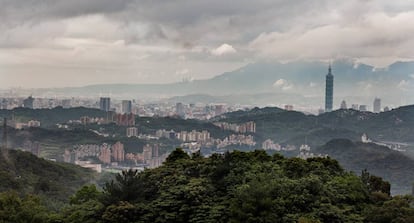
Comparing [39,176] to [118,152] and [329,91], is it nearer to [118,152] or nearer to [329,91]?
[118,152]

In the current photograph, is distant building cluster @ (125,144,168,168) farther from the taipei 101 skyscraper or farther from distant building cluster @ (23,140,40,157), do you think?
the taipei 101 skyscraper

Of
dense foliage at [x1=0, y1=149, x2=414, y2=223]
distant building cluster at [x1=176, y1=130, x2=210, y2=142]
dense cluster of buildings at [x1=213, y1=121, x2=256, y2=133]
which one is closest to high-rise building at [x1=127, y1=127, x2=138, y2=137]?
distant building cluster at [x1=176, y1=130, x2=210, y2=142]

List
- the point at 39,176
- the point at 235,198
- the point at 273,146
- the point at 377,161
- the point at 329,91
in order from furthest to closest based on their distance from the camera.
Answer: the point at 329,91
the point at 273,146
the point at 377,161
the point at 39,176
the point at 235,198

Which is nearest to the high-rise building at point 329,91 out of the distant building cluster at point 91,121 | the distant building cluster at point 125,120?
the distant building cluster at point 125,120

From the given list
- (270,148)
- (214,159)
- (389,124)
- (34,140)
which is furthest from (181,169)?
(389,124)

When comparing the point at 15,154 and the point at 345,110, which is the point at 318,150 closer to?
the point at 345,110

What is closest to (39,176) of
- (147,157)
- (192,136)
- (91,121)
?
(147,157)

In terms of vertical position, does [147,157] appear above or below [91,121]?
below
